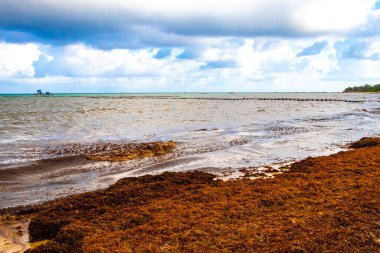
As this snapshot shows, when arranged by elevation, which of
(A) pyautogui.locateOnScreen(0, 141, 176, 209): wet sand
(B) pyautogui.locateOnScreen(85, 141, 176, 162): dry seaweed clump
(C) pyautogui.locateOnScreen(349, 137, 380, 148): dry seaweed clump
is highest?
(C) pyautogui.locateOnScreen(349, 137, 380, 148): dry seaweed clump

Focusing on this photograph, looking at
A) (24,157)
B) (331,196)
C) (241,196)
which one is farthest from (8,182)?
(331,196)

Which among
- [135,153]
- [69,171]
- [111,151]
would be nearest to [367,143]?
[135,153]

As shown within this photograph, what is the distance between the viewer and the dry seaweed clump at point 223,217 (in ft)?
15.6

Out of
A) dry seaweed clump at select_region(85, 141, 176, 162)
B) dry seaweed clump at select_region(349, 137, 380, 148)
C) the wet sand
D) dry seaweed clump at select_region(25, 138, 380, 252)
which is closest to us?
dry seaweed clump at select_region(25, 138, 380, 252)

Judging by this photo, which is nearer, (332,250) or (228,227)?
(332,250)

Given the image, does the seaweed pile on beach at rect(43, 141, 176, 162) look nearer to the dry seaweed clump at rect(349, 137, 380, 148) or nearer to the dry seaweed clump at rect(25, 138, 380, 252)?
the dry seaweed clump at rect(25, 138, 380, 252)

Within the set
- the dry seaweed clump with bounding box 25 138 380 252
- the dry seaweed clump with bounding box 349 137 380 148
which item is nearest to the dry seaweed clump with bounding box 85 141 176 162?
the dry seaweed clump with bounding box 25 138 380 252

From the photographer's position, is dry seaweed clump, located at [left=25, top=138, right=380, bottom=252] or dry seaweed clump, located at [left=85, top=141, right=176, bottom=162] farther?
dry seaweed clump, located at [left=85, top=141, right=176, bottom=162]

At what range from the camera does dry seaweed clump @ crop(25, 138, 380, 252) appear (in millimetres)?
4758

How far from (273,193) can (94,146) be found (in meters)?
11.6

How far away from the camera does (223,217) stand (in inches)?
224

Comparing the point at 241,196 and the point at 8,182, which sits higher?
the point at 241,196

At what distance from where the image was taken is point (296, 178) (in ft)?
27.3

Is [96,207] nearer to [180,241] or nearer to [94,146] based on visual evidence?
[180,241]
